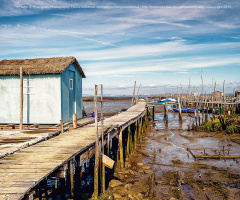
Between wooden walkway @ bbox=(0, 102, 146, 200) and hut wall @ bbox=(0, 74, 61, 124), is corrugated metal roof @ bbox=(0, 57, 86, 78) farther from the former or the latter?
wooden walkway @ bbox=(0, 102, 146, 200)

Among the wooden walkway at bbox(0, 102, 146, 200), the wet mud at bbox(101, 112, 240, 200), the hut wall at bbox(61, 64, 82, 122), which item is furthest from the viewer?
the hut wall at bbox(61, 64, 82, 122)

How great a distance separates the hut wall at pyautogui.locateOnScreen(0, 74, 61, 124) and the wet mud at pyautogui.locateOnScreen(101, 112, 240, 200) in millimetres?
5966

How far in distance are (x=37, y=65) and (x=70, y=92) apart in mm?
2882

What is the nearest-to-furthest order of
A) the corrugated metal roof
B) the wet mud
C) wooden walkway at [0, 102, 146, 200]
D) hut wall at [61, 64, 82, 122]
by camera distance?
wooden walkway at [0, 102, 146, 200] < the wet mud < the corrugated metal roof < hut wall at [61, 64, 82, 122]

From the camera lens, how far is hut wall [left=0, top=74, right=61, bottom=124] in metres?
14.0

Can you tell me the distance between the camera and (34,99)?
14.3 m

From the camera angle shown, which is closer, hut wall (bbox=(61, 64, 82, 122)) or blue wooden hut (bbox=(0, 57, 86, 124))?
blue wooden hut (bbox=(0, 57, 86, 124))

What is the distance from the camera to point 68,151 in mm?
6672

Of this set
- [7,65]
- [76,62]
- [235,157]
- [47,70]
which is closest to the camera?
[235,157]

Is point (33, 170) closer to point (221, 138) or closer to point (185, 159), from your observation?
point (185, 159)

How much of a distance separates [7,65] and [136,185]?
12086mm

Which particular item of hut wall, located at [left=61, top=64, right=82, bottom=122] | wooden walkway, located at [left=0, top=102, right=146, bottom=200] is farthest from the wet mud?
hut wall, located at [left=61, top=64, right=82, bottom=122]

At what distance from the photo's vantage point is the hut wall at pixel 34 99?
1400 cm

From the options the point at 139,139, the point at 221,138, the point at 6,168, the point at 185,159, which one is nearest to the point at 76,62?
the point at 139,139
